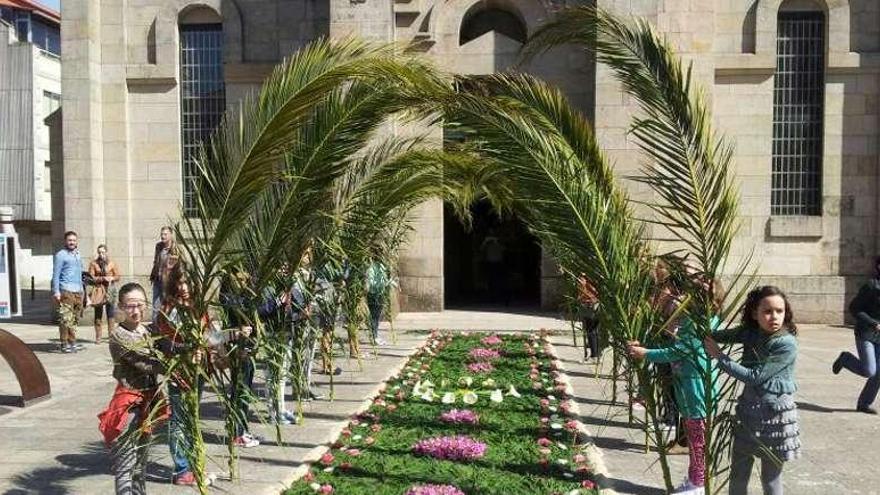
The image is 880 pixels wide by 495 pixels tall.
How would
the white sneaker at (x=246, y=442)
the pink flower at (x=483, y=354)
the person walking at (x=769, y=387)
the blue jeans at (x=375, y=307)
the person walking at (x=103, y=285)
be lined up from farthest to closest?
the person walking at (x=103, y=285) < the blue jeans at (x=375, y=307) < the pink flower at (x=483, y=354) < the white sneaker at (x=246, y=442) < the person walking at (x=769, y=387)

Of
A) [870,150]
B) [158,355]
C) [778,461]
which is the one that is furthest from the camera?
[870,150]

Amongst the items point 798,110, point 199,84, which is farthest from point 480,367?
point 199,84

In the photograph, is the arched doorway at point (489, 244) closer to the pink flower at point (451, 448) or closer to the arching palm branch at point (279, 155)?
the pink flower at point (451, 448)

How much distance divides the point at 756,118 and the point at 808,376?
672 cm

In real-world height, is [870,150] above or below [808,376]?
above

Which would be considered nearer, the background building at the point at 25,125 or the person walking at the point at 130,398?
the person walking at the point at 130,398

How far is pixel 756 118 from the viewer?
14.8 meters

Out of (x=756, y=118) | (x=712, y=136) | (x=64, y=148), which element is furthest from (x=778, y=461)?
(x=64, y=148)

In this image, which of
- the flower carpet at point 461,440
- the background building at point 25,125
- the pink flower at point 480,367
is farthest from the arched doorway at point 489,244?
the background building at point 25,125

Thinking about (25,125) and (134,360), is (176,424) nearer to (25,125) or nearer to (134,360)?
(134,360)

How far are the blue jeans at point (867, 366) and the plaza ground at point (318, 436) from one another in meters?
0.24

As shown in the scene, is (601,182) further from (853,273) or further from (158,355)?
(853,273)

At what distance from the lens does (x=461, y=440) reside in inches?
249

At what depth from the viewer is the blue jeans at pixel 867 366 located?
312 inches
